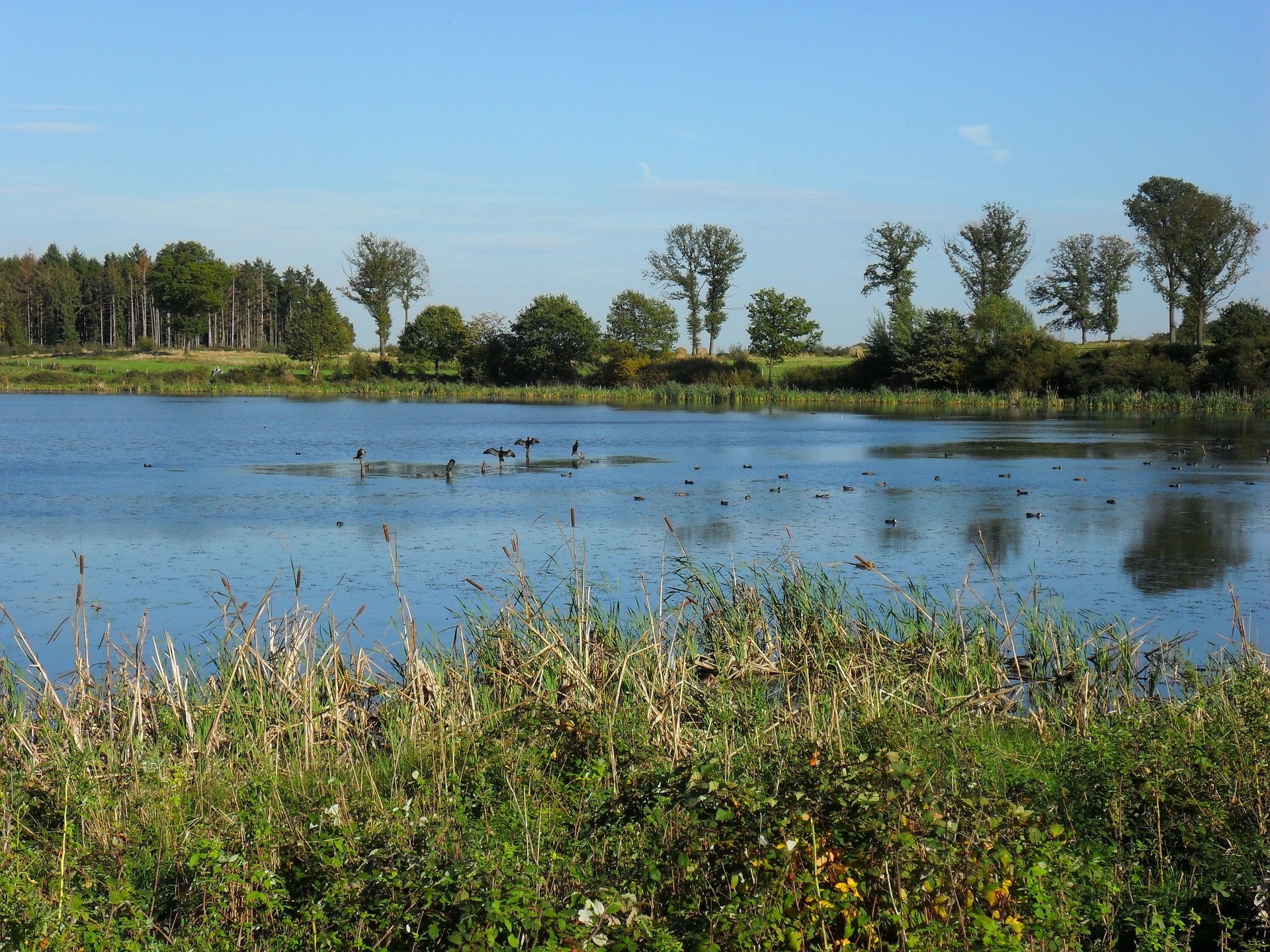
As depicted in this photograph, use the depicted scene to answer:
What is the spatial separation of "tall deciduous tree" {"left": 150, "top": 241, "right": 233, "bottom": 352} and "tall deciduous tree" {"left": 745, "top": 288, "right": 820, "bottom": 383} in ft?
182

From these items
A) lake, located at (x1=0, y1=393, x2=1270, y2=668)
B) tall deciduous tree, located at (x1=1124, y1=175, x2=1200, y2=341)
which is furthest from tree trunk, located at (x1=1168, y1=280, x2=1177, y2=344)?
lake, located at (x1=0, y1=393, x2=1270, y2=668)

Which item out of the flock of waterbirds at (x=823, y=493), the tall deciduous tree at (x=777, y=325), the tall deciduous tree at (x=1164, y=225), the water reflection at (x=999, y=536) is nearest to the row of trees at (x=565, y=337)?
the tall deciduous tree at (x=777, y=325)

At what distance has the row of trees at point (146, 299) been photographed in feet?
360

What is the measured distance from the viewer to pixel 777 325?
84.2 metres

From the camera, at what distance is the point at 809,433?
42906 millimetres

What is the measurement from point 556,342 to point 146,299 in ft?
202

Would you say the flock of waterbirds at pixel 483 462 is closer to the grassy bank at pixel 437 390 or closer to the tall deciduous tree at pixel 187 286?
the grassy bank at pixel 437 390

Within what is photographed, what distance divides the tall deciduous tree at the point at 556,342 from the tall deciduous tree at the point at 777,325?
1249 cm

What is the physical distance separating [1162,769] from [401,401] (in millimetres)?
69215

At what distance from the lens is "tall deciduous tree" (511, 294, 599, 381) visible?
87.5m

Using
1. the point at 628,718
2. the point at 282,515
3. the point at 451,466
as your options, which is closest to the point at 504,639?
the point at 628,718

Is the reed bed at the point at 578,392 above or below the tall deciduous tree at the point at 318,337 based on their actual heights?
below

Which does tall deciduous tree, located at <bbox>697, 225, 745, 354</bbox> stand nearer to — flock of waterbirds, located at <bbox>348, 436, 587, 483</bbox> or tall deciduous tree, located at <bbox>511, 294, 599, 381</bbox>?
tall deciduous tree, located at <bbox>511, 294, 599, 381</bbox>

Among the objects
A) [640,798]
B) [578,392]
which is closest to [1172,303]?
[578,392]
